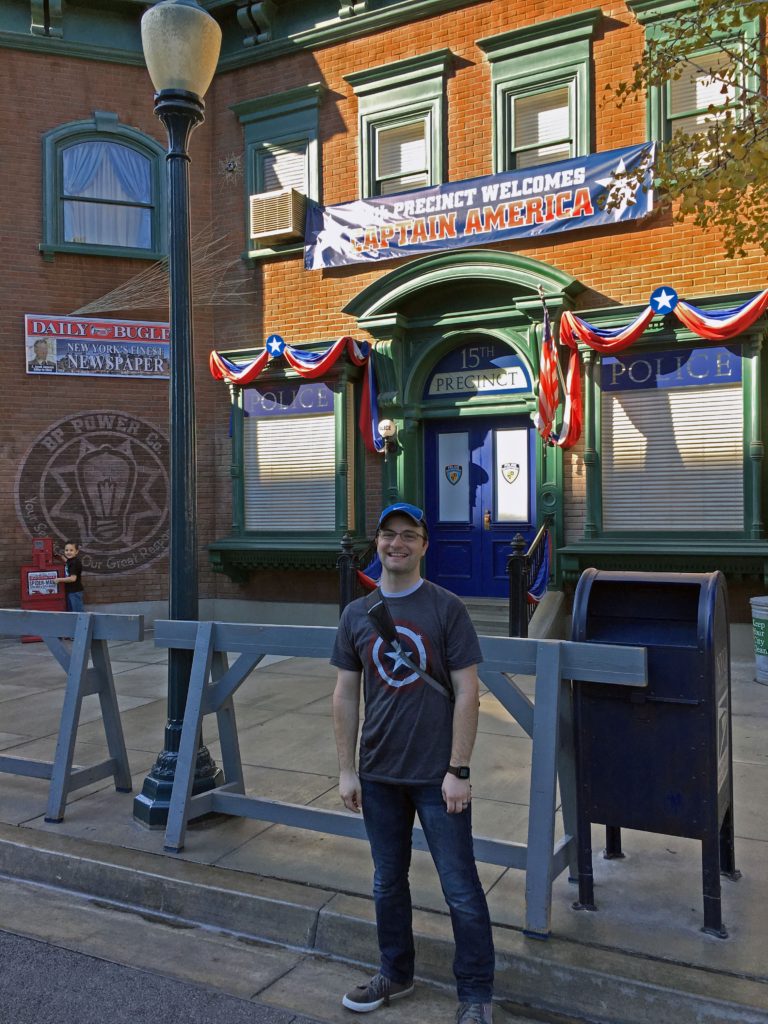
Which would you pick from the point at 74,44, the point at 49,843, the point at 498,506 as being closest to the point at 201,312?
the point at 74,44

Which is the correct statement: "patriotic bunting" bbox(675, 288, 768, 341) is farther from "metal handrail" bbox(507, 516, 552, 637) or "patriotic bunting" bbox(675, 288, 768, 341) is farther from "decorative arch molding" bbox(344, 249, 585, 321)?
Result: "metal handrail" bbox(507, 516, 552, 637)

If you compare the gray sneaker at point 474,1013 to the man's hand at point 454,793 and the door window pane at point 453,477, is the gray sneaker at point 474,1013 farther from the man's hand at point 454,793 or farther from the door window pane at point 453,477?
the door window pane at point 453,477

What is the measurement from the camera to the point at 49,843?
4.76 meters

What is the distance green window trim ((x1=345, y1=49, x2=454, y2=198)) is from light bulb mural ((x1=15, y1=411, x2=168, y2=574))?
188 inches

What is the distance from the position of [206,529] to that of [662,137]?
25.9ft

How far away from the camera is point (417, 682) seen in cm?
A: 317

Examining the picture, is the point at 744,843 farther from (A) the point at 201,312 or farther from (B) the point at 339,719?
(A) the point at 201,312

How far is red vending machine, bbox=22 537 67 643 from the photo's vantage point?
38.6 ft

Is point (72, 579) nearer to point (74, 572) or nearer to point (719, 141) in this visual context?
point (74, 572)

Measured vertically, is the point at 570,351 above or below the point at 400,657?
above

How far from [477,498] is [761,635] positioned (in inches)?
157

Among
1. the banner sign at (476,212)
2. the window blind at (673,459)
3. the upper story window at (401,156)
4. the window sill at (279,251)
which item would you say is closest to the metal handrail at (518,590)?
the window blind at (673,459)

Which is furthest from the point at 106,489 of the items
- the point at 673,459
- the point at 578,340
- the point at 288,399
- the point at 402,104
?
the point at 673,459

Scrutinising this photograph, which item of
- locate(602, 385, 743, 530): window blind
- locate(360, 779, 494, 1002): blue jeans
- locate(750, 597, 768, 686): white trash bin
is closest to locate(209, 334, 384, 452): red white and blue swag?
locate(602, 385, 743, 530): window blind
